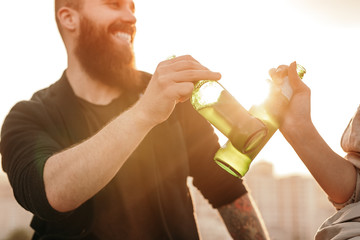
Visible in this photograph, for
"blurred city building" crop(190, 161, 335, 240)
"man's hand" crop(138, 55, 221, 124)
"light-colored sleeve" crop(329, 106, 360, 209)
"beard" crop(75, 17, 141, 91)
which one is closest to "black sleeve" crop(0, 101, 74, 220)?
"beard" crop(75, 17, 141, 91)

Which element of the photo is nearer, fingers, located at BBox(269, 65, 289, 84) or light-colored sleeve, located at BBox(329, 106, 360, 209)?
light-colored sleeve, located at BBox(329, 106, 360, 209)

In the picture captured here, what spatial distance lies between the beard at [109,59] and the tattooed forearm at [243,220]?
87cm

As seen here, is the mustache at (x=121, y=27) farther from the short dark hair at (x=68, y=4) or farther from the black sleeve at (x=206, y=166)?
the black sleeve at (x=206, y=166)

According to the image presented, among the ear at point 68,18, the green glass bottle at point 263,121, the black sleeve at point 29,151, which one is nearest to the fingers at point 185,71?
the green glass bottle at point 263,121

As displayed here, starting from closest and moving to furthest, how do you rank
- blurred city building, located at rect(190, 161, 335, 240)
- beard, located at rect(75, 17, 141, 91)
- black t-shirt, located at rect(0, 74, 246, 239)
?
black t-shirt, located at rect(0, 74, 246, 239)
beard, located at rect(75, 17, 141, 91)
blurred city building, located at rect(190, 161, 335, 240)

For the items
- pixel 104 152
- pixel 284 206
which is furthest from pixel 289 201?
pixel 104 152

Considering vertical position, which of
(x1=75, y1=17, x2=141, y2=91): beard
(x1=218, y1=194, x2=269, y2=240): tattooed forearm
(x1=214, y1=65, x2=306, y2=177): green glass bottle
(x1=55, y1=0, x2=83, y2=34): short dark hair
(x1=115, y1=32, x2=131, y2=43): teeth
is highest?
(x1=55, y1=0, x2=83, y2=34): short dark hair

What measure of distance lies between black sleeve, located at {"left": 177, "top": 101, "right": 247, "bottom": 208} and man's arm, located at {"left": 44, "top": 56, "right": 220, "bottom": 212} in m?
0.94

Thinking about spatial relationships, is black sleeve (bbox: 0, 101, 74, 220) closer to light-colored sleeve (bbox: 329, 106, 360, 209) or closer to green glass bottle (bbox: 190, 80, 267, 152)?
green glass bottle (bbox: 190, 80, 267, 152)

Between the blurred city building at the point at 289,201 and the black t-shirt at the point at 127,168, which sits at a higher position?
the black t-shirt at the point at 127,168

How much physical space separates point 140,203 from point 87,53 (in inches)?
38.6

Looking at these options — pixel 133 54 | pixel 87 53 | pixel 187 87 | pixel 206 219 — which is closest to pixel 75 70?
pixel 87 53

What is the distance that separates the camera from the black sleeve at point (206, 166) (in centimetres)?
259

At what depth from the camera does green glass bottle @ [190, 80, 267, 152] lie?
59.8 inches
